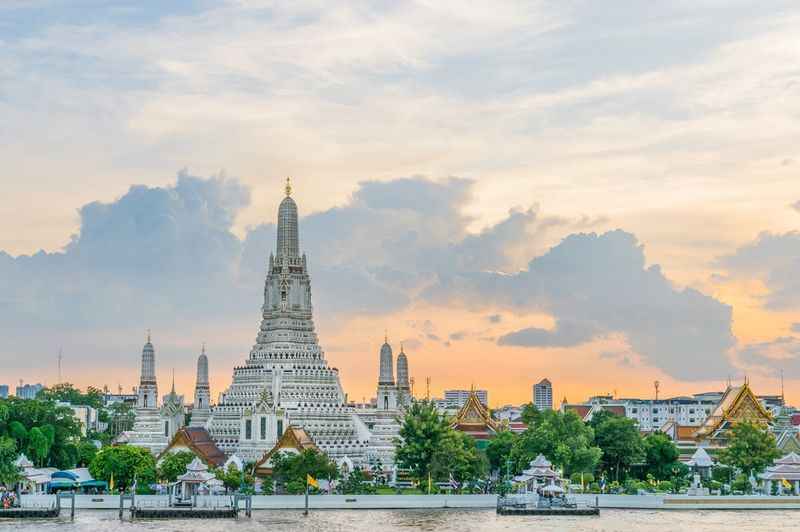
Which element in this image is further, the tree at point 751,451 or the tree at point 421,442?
the tree at point 751,451

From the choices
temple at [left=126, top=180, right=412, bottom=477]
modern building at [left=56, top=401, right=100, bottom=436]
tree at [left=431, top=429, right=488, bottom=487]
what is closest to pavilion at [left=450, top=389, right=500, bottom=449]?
temple at [left=126, top=180, right=412, bottom=477]

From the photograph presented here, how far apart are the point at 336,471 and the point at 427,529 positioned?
857 inches

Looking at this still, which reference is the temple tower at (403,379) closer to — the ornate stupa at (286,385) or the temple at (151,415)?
the ornate stupa at (286,385)

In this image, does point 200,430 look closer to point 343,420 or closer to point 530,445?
point 343,420

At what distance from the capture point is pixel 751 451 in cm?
A: 9369

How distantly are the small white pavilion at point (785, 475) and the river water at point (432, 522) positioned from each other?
5.85 metres

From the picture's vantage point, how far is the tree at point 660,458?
97.9 meters

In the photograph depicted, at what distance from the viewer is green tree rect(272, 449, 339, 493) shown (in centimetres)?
8869

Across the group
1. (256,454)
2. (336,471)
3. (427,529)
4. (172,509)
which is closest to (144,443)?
(256,454)

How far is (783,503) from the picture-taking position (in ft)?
277

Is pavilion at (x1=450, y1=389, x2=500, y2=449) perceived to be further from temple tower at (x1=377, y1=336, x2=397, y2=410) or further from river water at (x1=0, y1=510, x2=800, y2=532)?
river water at (x1=0, y1=510, x2=800, y2=532)

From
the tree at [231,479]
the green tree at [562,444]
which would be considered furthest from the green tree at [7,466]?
the green tree at [562,444]

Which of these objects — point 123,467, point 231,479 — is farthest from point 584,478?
point 123,467

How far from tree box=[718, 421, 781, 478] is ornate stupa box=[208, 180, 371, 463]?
2866 cm
